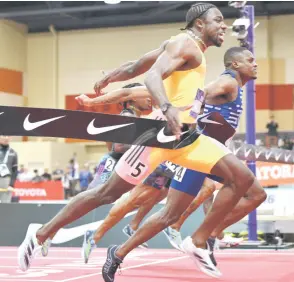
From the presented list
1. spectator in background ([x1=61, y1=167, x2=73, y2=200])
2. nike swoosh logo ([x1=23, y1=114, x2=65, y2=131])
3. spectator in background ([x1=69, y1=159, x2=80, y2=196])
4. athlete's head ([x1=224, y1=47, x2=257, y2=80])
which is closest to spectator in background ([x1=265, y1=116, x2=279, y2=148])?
spectator in background ([x1=69, y1=159, x2=80, y2=196])

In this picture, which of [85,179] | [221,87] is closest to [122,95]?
[221,87]

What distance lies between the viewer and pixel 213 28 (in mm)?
4945

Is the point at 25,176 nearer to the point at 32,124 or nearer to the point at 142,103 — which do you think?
the point at 142,103

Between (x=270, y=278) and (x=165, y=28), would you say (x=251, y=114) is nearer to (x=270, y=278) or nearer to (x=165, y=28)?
(x=270, y=278)

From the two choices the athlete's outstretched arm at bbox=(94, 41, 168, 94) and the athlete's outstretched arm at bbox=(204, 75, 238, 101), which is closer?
the athlete's outstretched arm at bbox=(94, 41, 168, 94)

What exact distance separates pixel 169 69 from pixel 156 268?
2497 millimetres

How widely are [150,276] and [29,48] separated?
29.0 meters

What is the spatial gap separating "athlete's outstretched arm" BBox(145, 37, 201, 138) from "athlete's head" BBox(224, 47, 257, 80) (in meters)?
1.78

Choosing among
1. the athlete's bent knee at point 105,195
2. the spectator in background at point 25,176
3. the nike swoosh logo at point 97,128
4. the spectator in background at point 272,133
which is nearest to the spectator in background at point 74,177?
the spectator in background at point 25,176

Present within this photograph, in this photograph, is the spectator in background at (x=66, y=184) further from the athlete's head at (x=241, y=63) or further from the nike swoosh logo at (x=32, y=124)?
the nike swoosh logo at (x=32, y=124)

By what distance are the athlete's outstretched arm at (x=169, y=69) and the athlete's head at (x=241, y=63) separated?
70.2 inches

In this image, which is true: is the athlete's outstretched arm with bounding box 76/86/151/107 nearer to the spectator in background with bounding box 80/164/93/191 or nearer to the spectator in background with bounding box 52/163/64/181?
the spectator in background with bounding box 80/164/93/191

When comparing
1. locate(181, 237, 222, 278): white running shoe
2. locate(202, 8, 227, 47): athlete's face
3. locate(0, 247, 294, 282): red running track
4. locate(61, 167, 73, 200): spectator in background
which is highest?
locate(202, 8, 227, 47): athlete's face

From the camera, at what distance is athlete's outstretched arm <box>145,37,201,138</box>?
4.40 metres
